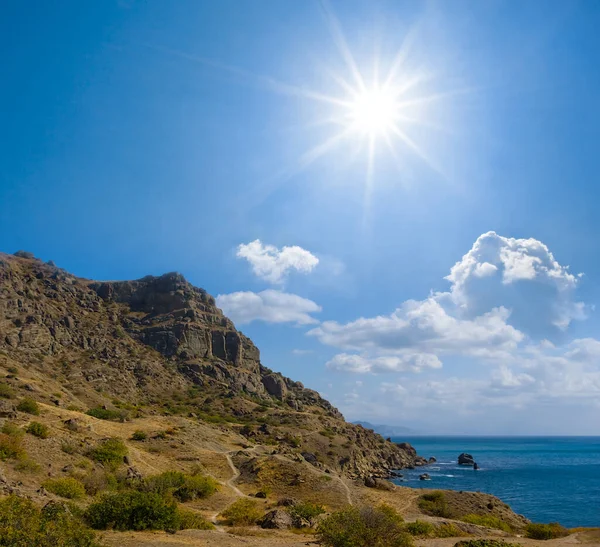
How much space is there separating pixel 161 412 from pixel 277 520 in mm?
57834

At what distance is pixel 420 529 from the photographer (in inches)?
920

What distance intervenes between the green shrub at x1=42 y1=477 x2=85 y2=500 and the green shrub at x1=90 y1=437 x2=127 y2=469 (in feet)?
23.0

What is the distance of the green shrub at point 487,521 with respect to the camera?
30.2 m

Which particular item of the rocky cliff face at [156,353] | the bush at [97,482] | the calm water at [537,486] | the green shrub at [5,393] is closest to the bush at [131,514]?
the bush at [97,482]

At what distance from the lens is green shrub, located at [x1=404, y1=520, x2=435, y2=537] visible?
75.8 feet

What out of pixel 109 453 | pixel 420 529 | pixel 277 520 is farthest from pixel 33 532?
pixel 109 453

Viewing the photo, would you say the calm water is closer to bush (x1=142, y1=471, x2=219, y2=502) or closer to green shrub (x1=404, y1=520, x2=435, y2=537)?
green shrub (x1=404, y1=520, x2=435, y2=537)

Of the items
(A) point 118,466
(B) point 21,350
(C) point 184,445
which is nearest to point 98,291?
(B) point 21,350

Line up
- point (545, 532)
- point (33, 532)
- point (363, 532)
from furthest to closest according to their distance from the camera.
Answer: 1. point (545, 532)
2. point (363, 532)
3. point (33, 532)

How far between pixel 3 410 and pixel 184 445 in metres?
18.3

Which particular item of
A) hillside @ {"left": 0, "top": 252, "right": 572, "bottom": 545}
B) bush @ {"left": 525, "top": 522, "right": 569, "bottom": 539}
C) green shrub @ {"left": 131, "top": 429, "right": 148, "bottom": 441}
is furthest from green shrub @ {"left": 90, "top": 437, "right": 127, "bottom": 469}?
bush @ {"left": 525, "top": 522, "right": 569, "bottom": 539}

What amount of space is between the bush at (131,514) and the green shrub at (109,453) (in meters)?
12.2

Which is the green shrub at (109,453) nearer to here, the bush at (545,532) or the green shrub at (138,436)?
the green shrub at (138,436)

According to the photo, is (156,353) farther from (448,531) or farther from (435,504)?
(448,531)
